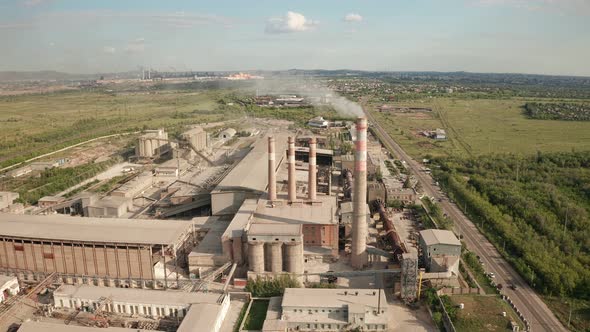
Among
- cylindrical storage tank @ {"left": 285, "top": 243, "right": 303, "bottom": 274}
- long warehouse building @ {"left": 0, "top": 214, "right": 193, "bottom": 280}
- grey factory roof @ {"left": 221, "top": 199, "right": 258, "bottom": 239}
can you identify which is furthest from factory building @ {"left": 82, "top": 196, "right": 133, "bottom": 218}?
cylindrical storage tank @ {"left": 285, "top": 243, "right": 303, "bottom": 274}

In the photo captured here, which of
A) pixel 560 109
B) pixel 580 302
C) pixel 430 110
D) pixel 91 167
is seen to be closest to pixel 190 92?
pixel 430 110

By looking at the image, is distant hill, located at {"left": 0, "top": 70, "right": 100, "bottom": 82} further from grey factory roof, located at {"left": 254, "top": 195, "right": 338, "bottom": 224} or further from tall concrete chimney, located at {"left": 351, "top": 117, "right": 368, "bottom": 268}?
tall concrete chimney, located at {"left": 351, "top": 117, "right": 368, "bottom": 268}

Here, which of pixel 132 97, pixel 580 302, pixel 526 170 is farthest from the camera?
pixel 132 97

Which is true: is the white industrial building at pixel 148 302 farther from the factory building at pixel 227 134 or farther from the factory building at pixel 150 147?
the factory building at pixel 227 134

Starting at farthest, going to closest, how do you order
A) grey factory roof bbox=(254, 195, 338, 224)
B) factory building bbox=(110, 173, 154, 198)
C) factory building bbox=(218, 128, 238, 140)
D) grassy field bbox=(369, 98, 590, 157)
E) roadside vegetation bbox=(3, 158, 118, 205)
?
1. factory building bbox=(218, 128, 238, 140)
2. grassy field bbox=(369, 98, 590, 157)
3. roadside vegetation bbox=(3, 158, 118, 205)
4. factory building bbox=(110, 173, 154, 198)
5. grey factory roof bbox=(254, 195, 338, 224)

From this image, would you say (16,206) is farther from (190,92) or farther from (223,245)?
(190,92)
